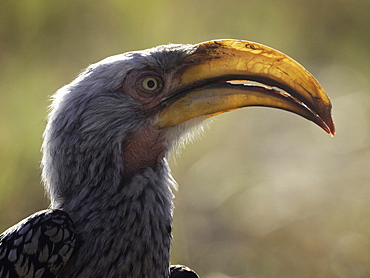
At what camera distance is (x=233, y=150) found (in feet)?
24.8

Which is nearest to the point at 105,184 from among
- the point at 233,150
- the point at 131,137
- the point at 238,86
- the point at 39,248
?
the point at 131,137

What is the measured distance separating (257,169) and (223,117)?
141 centimetres

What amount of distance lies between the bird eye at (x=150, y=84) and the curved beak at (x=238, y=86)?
85 millimetres

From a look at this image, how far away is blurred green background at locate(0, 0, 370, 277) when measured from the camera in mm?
5875

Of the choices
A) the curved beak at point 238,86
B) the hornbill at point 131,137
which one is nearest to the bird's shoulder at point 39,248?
the hornbill at point 131,137

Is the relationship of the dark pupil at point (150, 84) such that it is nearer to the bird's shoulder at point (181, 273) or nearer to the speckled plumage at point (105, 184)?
the speckled plumage at point (105, 184)

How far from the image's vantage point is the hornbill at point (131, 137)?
2.77m

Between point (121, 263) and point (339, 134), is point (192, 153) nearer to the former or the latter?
point (339, 134)

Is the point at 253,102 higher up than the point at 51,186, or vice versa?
the point at 253,102

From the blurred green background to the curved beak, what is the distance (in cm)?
103

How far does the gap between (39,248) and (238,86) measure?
4.17 feet

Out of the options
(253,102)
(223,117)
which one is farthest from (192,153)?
(253,102)

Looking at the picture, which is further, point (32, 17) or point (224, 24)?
point (224, 24)

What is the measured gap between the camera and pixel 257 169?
7035mm
